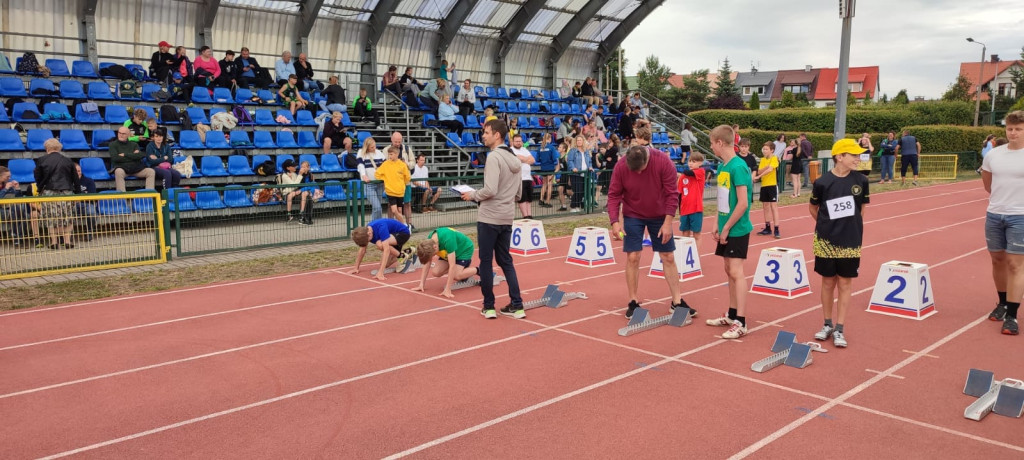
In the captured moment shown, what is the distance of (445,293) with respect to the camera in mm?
9016

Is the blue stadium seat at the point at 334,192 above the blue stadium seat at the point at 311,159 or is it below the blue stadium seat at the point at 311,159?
below

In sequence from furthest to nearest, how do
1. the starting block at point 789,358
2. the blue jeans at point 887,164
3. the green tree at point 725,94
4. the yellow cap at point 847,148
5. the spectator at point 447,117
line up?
1. the green tree at point 725,94
2. the blue jeans at point 887,164
3. the spectator at point 447,117
4. the yellow cap at point 847,148
5. the starting block at point 789,358

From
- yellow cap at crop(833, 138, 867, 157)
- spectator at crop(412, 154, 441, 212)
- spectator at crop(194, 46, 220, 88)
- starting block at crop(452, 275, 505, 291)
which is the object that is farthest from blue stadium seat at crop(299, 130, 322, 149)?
yellow cap at crop(833, 138, 867, 157)

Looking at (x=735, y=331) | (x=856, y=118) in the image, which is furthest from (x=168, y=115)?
(x=856, y=118)

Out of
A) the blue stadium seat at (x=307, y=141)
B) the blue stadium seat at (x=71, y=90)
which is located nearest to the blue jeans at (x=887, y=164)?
the blue stadium seat at (x=307, y=141)

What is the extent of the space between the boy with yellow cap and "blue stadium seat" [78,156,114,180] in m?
13.4

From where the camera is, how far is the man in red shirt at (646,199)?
736 cm

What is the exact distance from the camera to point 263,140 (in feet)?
56.9

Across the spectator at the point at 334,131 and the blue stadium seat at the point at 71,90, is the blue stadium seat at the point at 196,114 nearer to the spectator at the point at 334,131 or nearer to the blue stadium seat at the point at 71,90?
the blue stadium seat at the point at 71,90

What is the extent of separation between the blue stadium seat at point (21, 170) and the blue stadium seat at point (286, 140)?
5.27 metres

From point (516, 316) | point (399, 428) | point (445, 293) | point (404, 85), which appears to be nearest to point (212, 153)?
point (404, 85)

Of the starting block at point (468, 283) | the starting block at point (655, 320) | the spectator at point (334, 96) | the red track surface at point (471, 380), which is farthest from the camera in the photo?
A: the spectator at point (334, 96)

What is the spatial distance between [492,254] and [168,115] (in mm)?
11990

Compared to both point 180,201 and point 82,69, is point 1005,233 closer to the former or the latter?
point 180,201
